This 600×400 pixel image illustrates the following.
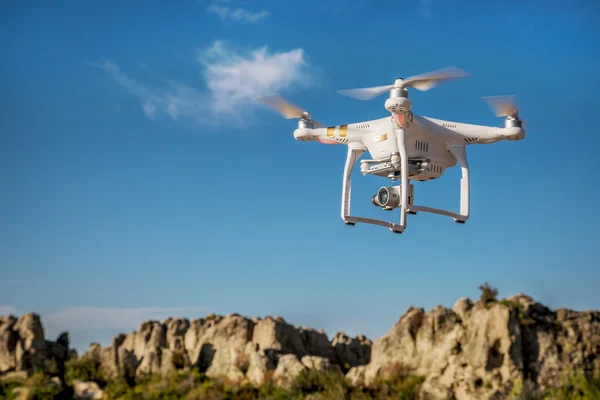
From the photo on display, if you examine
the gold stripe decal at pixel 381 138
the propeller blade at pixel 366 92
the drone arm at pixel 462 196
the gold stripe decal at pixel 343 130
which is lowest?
the drone arm at pixel 462 196

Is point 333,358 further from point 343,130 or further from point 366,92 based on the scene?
point 366,92

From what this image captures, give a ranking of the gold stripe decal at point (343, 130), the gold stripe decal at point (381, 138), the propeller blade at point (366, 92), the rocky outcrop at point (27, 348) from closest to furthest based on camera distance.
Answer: the propeller blade at point (366, 92), the gold stripe decal at point (381, 138), the gold stripe decal at point (343, 130), the rocky outcrop at point (27, 348)

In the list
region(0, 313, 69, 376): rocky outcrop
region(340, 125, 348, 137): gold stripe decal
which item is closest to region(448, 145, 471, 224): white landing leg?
region(340, 125, 348, 137): gold stripe decal

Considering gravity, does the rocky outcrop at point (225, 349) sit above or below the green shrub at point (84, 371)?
above

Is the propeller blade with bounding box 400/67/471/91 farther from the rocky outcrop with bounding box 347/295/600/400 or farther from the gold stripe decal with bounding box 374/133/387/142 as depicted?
the rocky outcrop with bounding box 347/295/600/400

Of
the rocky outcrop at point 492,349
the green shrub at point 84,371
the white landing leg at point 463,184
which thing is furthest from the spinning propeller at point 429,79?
the green shrub at point 84,371

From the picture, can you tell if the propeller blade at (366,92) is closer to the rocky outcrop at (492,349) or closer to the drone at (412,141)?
the drone at (412,141)

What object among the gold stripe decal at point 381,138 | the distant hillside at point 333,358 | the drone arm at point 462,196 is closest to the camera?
the drone arm at point 462,196

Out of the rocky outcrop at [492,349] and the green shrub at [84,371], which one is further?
the green shrub at [84,371]
